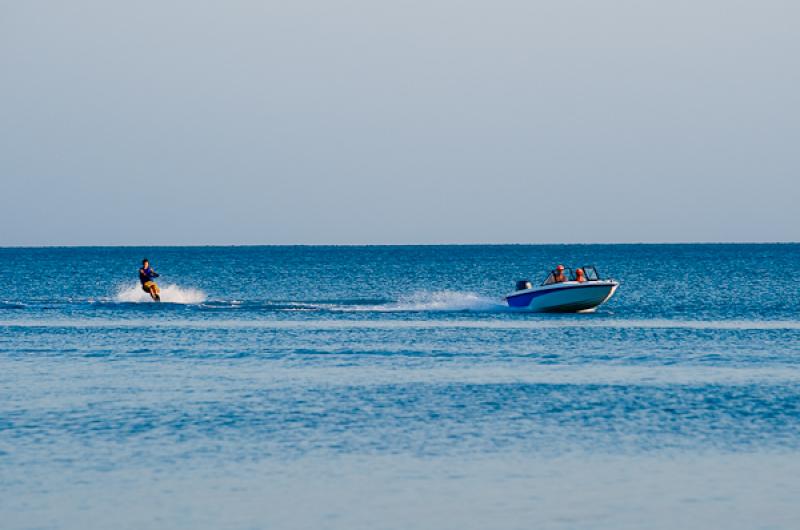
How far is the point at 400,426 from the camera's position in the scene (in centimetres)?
2217

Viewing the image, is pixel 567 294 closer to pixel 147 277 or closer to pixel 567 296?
pixel 567 296

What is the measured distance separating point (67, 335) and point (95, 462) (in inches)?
974

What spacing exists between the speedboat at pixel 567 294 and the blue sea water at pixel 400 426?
190 centimetres

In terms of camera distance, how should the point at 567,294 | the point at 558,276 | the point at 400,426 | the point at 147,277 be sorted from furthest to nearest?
the point at 147,277 < the point at 558,276 < the point at 567,294 < the point at 400,426

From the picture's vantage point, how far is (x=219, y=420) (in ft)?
75.2

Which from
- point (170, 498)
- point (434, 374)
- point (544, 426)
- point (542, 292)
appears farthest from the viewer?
point (542, 292)

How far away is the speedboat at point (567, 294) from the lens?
48312 mm

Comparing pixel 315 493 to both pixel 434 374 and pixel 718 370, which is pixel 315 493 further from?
pixel 718 370

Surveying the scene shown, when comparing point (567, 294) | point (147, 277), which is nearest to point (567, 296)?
point (567, 294)

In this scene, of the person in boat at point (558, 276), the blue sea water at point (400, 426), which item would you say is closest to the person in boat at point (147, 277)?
the blue sea water at point (400, 426)

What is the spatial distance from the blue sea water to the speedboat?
190 centimetres

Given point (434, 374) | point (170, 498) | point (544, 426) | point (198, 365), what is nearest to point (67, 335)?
point (198, 365)

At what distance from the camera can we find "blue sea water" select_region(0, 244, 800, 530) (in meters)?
15.9

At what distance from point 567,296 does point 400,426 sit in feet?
89.0
